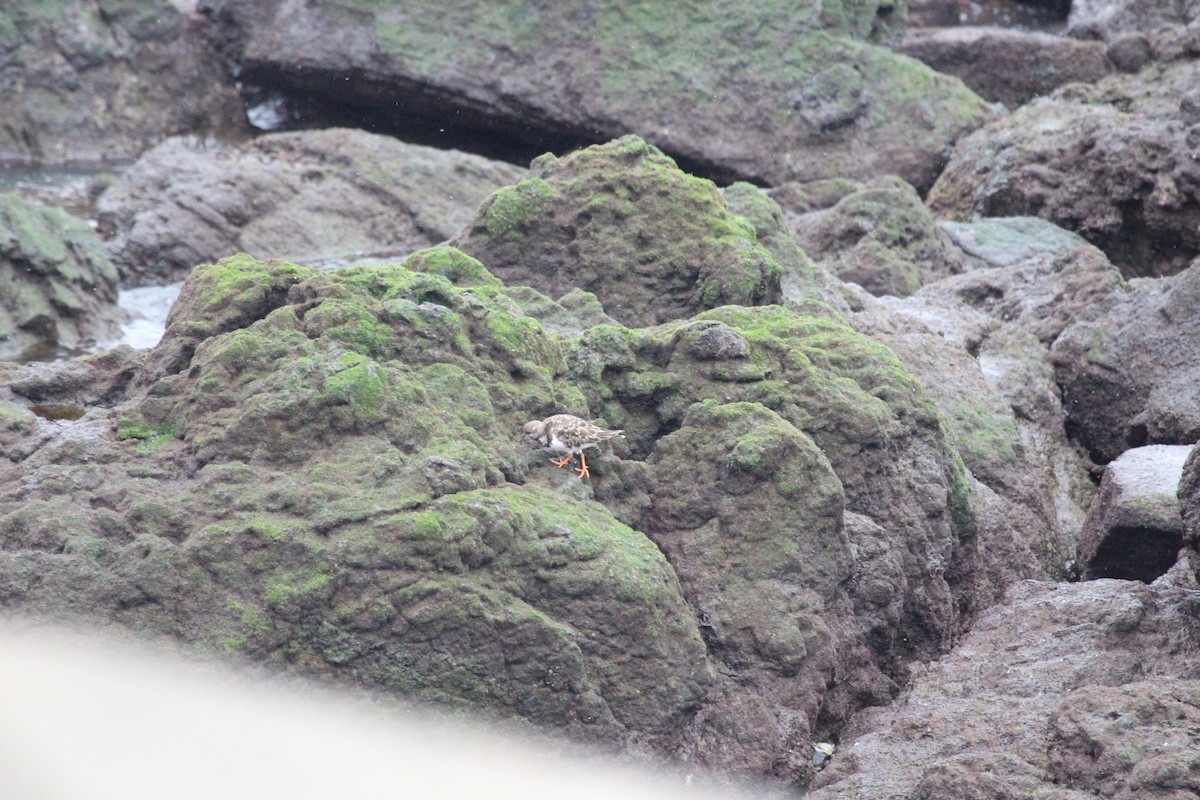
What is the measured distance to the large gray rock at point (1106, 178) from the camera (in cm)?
1223

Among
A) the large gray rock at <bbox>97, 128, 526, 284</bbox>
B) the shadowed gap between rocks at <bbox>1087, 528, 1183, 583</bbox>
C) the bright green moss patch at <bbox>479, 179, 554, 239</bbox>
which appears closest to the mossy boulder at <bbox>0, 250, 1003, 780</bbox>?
the shadowed gap between rocks at <bbox>1087, 528, 1183, 583</bbox>

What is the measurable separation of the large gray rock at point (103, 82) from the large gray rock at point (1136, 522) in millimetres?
14053

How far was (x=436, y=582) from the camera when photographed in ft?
16.0

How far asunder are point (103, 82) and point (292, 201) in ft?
18.9

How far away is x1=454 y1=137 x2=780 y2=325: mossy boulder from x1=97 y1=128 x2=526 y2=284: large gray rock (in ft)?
18.4

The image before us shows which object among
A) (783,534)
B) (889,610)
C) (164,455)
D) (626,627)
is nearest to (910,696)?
(889,610)

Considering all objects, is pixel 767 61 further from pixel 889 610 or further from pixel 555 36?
pixel 889 610

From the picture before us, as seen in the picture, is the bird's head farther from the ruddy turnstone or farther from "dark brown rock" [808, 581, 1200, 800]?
"dark brown rock" [808, 581, 1200, 800]

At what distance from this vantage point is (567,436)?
5680mm

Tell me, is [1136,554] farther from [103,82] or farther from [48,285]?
[103,82]

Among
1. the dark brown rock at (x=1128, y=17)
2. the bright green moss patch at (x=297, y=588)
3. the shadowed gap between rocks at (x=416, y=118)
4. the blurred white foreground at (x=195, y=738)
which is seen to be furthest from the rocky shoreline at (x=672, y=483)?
the dark brown rock at (x=1128, y=17)

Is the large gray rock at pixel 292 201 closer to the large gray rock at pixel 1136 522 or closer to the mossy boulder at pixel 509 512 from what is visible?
the mossy boulder at pixel 509 512

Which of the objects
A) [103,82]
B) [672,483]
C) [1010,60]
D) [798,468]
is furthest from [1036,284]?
[103,82]

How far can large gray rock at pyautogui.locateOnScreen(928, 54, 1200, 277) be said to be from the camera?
1223 cm
